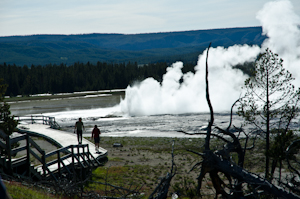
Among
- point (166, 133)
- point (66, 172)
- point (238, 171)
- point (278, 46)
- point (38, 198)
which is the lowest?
point (166, 133)

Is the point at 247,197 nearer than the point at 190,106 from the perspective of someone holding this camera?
Yes

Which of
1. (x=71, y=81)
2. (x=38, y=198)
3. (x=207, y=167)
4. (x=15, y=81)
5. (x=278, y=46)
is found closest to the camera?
(x=207, y=167)

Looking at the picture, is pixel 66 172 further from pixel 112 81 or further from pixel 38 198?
pixel 112 81

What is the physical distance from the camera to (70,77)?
122 metres

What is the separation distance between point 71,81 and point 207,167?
121 meters

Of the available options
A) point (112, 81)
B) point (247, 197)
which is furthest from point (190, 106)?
point (112, 81)

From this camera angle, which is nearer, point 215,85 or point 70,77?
point 215,85

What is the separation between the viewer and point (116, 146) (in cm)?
2673

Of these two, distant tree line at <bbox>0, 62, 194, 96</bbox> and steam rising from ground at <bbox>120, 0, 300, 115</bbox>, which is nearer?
steam rising from ground at <bbox>120, 0, 300, 115</bbox>

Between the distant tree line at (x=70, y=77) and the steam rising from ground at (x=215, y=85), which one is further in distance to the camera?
the distant tree line at (x=70, y=77)

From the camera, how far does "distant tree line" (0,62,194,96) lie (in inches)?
4520

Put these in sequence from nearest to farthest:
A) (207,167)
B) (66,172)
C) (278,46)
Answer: (207,167), (66,172), (278,46)

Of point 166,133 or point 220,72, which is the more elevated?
point 220,72

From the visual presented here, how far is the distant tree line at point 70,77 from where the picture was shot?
115 meters
